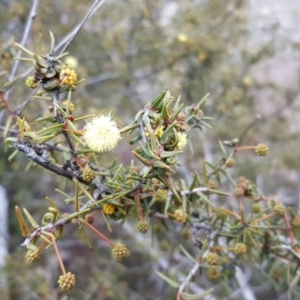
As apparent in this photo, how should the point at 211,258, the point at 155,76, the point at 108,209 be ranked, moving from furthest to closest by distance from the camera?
the point at 155,76, the point at 211,258, the point at 108,209

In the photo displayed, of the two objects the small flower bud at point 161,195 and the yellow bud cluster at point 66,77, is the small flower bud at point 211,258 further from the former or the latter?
the yellow bud cluster at point 66,77

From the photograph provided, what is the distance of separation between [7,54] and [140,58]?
4.64ft

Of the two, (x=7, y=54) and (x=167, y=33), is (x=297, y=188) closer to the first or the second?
(x=167, y=33)

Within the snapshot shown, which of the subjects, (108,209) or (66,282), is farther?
(108,209)

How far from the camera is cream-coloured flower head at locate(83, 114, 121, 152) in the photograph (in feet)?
2.10

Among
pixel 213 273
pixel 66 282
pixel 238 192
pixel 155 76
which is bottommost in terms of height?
pixel 66 282

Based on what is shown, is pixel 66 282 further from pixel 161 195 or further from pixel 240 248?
pixel 240 248

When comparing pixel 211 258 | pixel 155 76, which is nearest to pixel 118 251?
pixel 211 258

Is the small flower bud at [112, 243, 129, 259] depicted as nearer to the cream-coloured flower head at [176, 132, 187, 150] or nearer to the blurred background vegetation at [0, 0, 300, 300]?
the cream-coloured flower head at [176, 132, 187, 150]

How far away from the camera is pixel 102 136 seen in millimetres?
646

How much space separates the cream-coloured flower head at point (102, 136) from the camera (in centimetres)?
64

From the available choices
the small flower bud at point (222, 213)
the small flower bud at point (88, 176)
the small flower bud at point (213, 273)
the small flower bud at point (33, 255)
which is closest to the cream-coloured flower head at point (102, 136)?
the small flower bud at point (88, 176)

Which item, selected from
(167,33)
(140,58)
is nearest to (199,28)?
(167,33)

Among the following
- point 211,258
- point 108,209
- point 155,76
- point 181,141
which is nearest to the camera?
point 181,141
